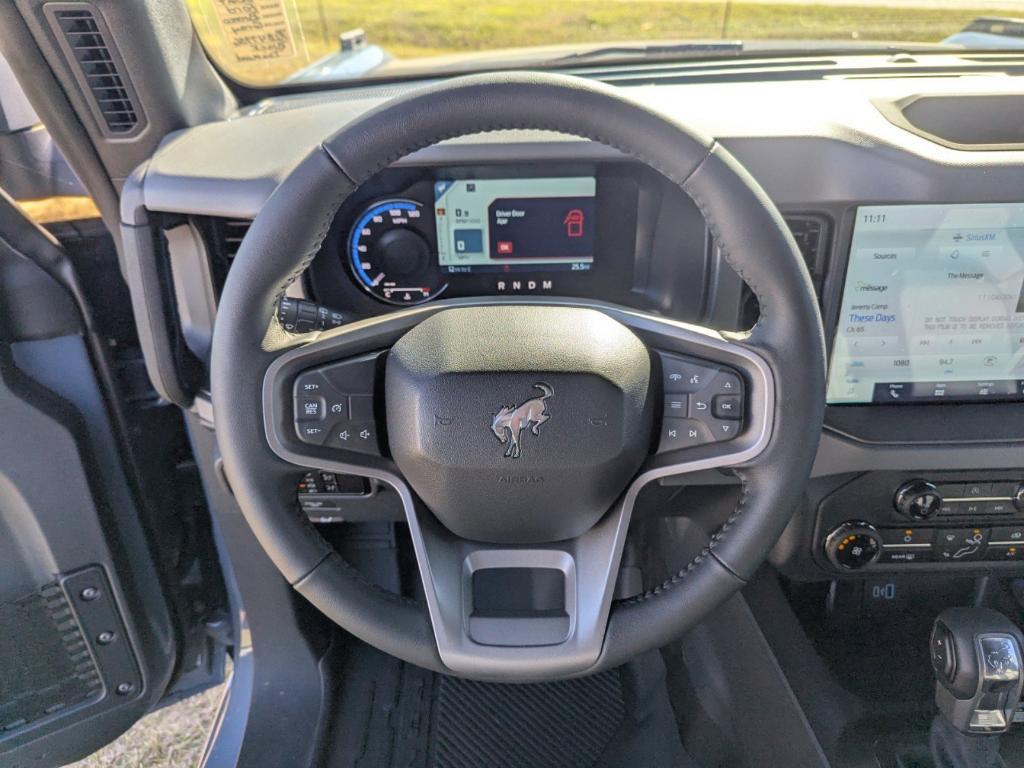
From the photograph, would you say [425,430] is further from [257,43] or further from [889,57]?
[889,57]

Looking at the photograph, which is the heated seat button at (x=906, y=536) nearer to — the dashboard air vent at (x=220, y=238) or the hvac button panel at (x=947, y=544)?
the hvac button panel at (x=947, y=544)

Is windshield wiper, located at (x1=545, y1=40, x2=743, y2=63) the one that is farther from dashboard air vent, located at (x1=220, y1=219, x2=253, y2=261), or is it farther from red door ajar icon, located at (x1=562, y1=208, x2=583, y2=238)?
dashboard air vent, located at (x1=220, y1=219, x2=253, y2=261)

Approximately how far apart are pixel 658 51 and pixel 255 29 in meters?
0.67

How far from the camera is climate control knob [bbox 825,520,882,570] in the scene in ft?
4.21

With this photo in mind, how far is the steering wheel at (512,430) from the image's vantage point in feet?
2.79

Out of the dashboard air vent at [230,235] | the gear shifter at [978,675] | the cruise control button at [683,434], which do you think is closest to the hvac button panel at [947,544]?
the gear shifter at [978,675]

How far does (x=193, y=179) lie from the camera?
108 centimetres

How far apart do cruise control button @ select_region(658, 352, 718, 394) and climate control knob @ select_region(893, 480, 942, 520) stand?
538mm

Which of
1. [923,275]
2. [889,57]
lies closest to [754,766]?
[923,275]

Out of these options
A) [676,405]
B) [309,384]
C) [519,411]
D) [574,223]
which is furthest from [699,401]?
[309,384]

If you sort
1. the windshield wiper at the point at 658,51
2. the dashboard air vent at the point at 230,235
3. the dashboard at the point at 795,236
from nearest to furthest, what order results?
1. the dashboard at the point at 795,236
2. the dashboard air vent at the point at 230,235
3. the windshield wiper at the point at 658,51

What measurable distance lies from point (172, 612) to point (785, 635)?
1132 millimetres

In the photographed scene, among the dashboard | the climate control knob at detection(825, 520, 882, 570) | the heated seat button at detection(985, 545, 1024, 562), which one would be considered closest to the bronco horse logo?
the dashboard

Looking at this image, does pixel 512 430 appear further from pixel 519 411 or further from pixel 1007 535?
pixel 1007 535
